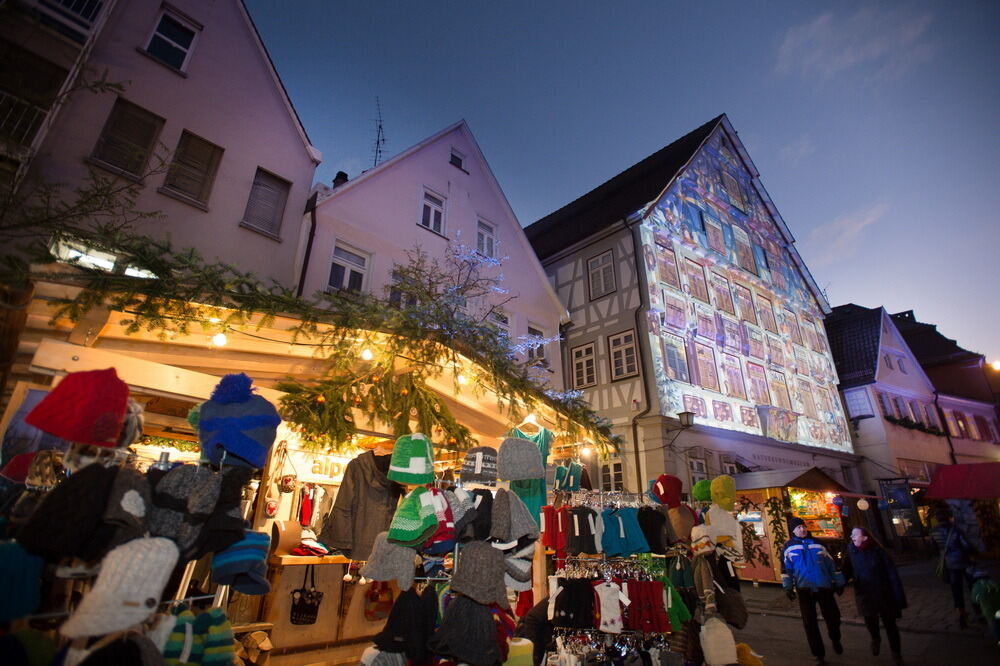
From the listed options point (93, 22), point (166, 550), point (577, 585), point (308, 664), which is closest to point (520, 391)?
point (577, 585)

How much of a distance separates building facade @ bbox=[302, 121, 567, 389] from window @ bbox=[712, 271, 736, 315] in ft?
21.4

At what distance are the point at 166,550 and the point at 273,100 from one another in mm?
10949

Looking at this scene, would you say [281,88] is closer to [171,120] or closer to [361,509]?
[171,120]

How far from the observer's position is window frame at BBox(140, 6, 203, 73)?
28.8 feet

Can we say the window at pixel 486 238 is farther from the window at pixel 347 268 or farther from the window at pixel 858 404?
the window at pixel 858 404

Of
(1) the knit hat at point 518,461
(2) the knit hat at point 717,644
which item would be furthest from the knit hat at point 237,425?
(2) the knit hat at point 717,644

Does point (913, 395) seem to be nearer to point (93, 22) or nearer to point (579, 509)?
point (579, 509)

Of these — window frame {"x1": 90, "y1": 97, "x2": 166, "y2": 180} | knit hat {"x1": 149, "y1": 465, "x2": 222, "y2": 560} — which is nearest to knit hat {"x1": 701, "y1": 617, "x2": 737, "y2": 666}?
knit hat {"x1": 149, "y1": 465, "x2": 222, "y2": 560}

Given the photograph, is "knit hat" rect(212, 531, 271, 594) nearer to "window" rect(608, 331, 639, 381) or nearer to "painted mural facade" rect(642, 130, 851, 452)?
"painted mural facade" rect(642, 130, 851, 452)

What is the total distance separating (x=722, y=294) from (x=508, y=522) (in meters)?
17.1

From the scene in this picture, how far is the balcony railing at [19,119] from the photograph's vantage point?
23.4ft

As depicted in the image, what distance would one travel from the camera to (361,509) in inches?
161

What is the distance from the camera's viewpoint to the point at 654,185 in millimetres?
17969

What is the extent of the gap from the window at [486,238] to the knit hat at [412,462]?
35.0ft
